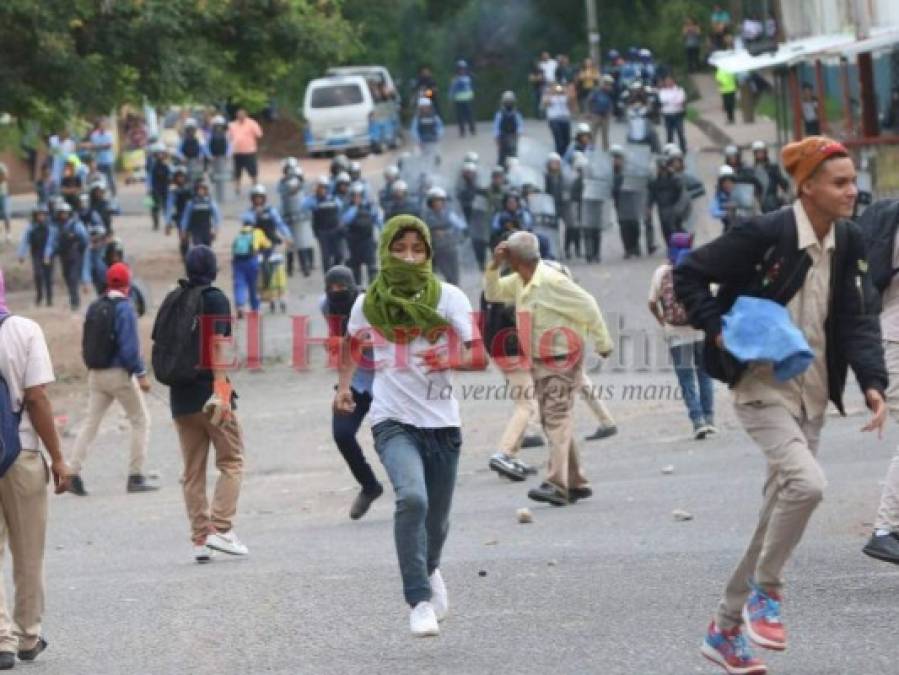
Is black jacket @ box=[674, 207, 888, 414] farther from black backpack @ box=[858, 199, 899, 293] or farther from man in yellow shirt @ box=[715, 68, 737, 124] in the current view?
man in yellow shirt @ box=[715, 68, 737, 124]

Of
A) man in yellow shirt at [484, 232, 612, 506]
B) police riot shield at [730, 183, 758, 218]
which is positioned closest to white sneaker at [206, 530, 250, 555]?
man in yellow shirt at [484, 232, 612, 506]

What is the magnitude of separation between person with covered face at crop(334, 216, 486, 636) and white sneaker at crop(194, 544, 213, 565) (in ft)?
11.2

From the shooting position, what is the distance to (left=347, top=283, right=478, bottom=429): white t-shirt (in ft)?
27.5

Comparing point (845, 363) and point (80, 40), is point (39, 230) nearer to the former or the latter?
point (80, 40)

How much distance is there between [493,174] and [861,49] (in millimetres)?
5667

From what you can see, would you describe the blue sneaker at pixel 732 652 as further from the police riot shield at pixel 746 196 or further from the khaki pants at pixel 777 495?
the police riot shield at pixel 746 196

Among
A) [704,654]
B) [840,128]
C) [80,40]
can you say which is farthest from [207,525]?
[840,128]

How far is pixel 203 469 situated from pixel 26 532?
3.10 m

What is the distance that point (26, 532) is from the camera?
8656 mm

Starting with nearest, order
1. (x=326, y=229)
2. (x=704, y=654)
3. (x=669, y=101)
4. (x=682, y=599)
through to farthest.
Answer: (x=704, y=654), (x=682, y=599), (x=326, y=229), (x=669, y=101)

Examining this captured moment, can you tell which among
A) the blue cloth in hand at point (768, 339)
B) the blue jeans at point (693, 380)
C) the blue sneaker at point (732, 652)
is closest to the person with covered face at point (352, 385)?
the blue jeans at point (693, 380)

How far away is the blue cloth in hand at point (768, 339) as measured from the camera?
22.6 ft

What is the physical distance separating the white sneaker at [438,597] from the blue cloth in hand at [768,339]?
1.97 metres

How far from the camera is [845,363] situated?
728 centimetres
